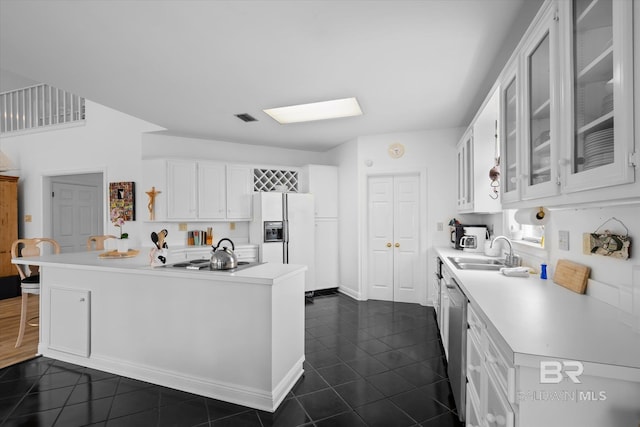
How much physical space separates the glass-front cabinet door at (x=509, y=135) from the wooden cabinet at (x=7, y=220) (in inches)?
292

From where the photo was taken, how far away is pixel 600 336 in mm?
1114

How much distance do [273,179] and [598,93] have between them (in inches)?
186

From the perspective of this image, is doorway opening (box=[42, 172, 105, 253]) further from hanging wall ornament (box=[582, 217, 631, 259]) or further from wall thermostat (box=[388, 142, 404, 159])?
hanging wall ornament (box=[582, 217, 631, 259])

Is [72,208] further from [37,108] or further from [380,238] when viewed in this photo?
[380,238]

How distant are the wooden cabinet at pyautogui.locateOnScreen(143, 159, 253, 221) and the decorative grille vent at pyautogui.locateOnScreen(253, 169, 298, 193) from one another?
136 millimetres

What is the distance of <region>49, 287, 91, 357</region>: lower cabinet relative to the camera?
276 centimetres

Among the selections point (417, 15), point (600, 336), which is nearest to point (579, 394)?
point (600, 336)

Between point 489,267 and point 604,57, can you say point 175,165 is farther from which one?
point 604,57

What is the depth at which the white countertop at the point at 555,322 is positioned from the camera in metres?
0.98

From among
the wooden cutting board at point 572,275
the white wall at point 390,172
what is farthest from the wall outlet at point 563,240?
the white wall at point 390,172

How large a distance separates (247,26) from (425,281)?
13.0ft

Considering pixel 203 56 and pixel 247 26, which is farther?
pixel 203 56

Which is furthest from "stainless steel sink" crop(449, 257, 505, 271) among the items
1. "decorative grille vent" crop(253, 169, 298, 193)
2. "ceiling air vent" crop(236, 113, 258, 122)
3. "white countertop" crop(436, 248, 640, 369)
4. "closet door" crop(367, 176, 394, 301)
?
"decorative grille vent" crop(253, 169, 298, 193)

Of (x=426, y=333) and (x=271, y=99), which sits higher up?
(x=271, y=99)
